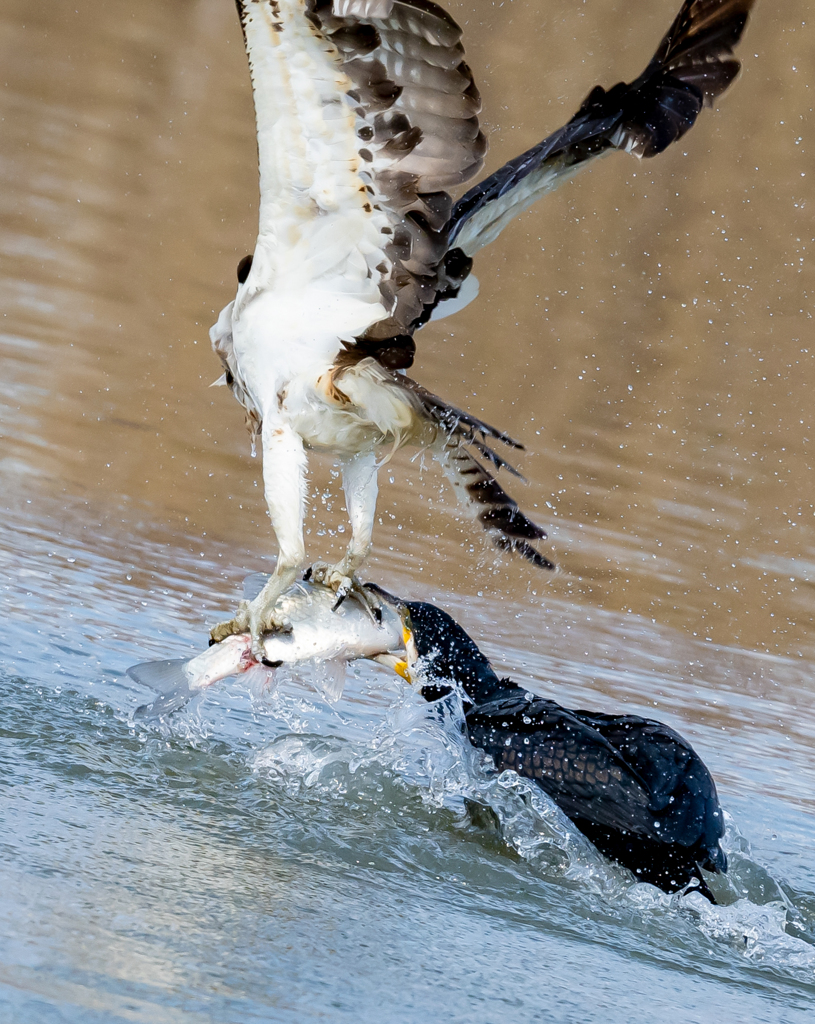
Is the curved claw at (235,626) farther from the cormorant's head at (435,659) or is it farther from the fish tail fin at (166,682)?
the cormorant's head at (435,659)

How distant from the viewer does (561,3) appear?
2119cm

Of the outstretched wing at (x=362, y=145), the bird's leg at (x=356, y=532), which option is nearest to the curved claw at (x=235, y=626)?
the bird's leg at (x=356, y=532)

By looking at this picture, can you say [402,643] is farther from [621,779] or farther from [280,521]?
[621,779]

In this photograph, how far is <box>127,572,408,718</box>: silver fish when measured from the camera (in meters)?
3.64

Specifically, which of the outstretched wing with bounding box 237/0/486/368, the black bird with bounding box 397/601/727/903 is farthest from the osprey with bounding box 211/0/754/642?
the black bird with bounding box 397/601/727/903

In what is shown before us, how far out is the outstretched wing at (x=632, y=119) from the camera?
13.1 feet

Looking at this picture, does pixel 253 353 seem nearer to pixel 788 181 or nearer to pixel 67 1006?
pixel 67 1006

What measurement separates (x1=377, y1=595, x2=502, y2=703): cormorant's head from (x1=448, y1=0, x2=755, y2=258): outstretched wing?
3.46 feet

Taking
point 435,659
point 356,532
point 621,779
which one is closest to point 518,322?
point 356,532

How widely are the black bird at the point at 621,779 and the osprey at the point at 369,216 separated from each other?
530 mm

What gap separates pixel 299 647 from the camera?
3.71 meters

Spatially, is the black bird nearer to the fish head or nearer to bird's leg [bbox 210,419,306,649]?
the fish head

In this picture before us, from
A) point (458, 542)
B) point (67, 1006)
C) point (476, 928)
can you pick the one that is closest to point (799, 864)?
point (476, 928)

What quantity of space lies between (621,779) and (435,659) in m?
0.66
